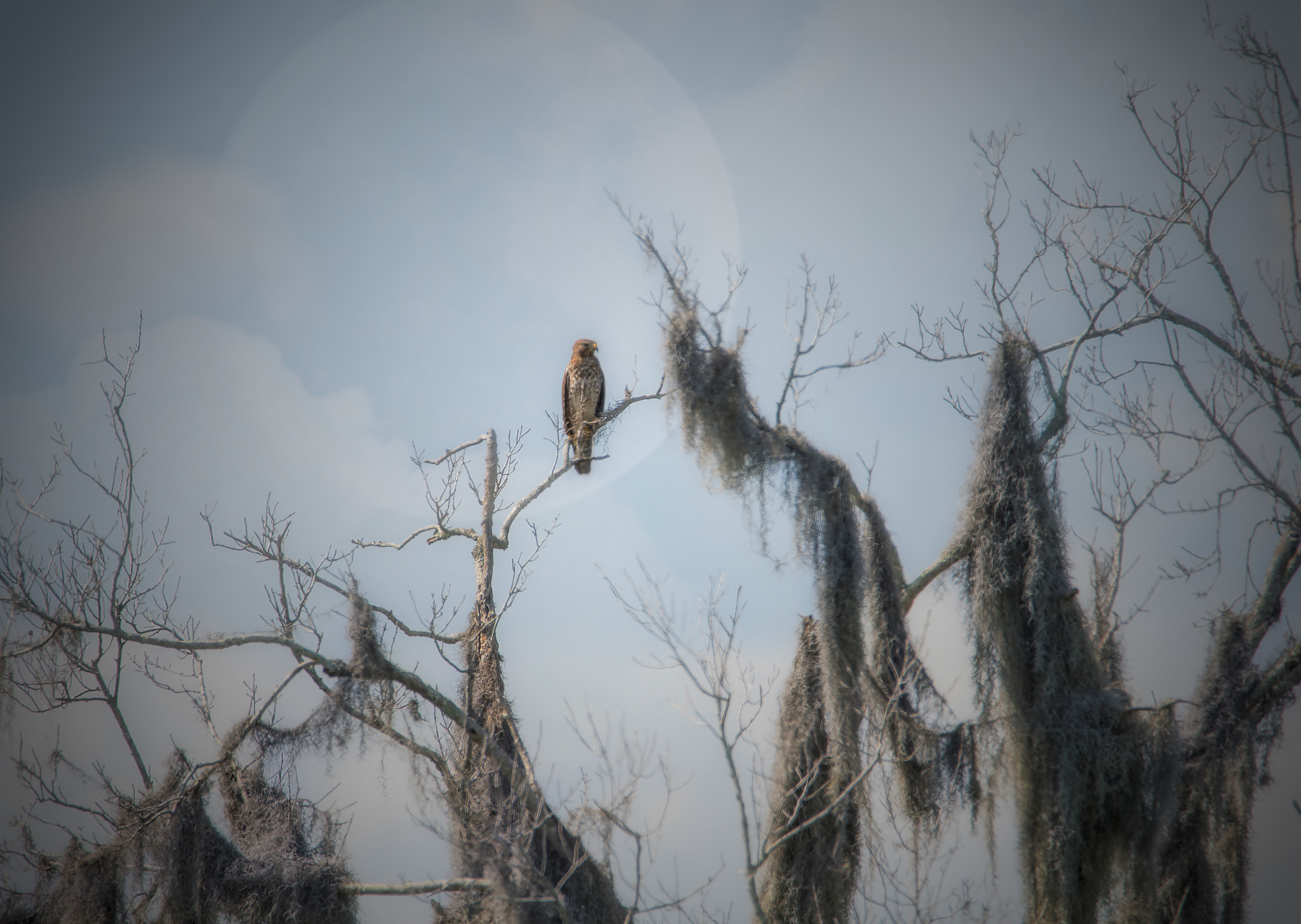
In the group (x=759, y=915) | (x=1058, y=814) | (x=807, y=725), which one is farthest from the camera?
(x=807, y=725)

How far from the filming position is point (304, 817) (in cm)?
682

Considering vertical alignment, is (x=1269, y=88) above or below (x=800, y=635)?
above

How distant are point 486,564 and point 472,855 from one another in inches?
99.3

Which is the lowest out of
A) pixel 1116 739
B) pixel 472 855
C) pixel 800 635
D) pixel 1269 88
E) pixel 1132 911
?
pixel 1132 911

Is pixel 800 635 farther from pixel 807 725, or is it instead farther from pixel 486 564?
pixel 486 564

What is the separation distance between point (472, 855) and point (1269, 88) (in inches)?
394

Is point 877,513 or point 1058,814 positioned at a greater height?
point 877,513

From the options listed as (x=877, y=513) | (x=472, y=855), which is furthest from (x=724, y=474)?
(x=472, y=855)

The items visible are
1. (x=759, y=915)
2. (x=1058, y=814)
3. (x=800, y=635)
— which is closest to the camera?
(x=759, y=915)

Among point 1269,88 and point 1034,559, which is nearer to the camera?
point 1034,559

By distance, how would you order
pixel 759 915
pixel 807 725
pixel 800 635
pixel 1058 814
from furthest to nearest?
pixel 800 635 → pixel 807 725 → pixel 1058 814 → pixel 759 915

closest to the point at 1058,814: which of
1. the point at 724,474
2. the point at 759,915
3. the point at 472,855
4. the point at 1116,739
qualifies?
the point at 1116,739

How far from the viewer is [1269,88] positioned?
23.0 feet

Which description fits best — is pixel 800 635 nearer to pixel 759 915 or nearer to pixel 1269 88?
pixel 759 915
